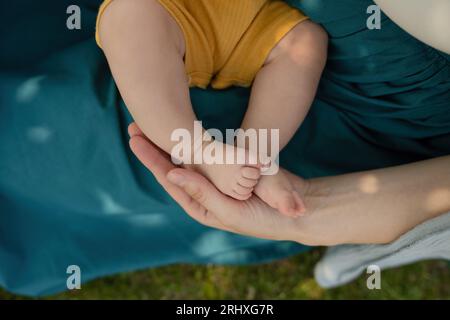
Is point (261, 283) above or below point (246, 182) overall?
below

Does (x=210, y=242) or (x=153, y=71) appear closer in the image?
(x=153, y=71)

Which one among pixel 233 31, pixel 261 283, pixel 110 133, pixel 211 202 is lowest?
pixel 261 283

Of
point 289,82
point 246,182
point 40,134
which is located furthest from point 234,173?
point 40,134

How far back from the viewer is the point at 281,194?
971 millimetres

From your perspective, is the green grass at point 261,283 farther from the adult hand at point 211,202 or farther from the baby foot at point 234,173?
the baby foot at point 234,173

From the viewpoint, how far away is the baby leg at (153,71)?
94cm

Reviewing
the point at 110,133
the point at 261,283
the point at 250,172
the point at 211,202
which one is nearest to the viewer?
the point at 250,172

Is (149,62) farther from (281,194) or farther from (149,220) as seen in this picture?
(149,220)

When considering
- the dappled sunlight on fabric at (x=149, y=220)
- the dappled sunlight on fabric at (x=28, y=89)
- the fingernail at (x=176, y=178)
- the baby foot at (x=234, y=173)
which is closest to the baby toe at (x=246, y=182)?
the baby foot at (x=234, y=173)

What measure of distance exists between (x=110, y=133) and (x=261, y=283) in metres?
0.73

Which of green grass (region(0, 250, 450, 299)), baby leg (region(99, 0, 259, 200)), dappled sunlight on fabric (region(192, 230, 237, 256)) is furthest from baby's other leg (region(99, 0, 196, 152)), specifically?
green grass (region(0, 250, 450, 299))

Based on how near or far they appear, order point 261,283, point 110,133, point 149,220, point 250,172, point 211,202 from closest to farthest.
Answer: point 250,172
point 211,202
point 110,133
point 149,220
point 261,283

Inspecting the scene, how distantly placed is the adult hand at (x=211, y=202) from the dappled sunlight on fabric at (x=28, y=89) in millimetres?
247
